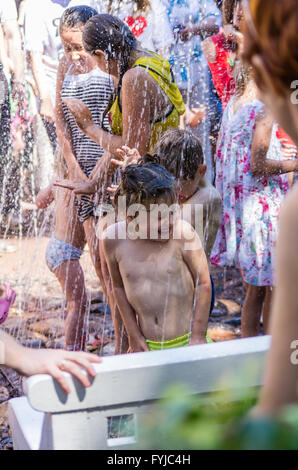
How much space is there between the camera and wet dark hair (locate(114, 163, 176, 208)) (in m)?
2.28

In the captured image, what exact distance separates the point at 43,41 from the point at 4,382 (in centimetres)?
365

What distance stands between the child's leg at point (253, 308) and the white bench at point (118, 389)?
2054mm

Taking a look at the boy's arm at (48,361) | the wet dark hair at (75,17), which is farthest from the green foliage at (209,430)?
the wet dark hair at (75,17)

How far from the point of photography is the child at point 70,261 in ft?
10.7

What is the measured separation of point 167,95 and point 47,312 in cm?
223

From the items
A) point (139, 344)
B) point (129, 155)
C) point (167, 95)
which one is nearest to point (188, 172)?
point (129, 155)

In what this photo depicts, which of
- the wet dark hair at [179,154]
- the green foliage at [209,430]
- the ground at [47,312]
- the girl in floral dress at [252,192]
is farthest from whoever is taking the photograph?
the ground at [47,312]

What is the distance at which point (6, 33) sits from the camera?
5844 millimetres

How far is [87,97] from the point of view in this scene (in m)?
3.37

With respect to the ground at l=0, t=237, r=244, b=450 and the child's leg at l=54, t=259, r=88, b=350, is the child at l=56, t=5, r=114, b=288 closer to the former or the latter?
the child's leg at l=54, t=259, r=88, b=350

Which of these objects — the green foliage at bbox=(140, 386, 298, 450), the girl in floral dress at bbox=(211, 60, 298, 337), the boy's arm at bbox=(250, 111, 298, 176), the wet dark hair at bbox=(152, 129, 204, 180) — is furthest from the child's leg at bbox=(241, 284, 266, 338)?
the green foliage at bbox=(140, 386, 298, 450)

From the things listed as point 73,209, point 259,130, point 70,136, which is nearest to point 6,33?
point 70,136

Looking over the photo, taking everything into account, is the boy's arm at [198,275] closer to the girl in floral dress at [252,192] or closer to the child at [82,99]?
the girl in floral dress at [252,192]

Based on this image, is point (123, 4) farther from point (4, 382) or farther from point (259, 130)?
point (4, 382)
